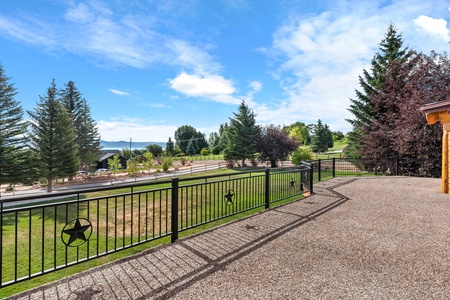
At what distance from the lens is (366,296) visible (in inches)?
85.4

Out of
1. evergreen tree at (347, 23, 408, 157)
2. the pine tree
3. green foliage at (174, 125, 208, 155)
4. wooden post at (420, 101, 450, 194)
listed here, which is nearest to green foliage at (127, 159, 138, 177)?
the pine tree

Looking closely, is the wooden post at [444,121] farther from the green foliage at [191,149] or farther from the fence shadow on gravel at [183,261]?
the green foliage at [191,149]

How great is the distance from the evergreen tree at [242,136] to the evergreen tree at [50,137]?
17.5 m

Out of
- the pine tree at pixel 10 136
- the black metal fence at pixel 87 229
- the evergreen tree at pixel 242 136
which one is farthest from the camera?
the evergreen tree at pixel 242 136

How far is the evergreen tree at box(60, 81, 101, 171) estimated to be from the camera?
3062 centimetres

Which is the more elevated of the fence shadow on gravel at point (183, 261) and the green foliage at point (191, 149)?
the green foliage at point (191, 149)

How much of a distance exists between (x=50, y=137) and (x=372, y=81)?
90.3ft

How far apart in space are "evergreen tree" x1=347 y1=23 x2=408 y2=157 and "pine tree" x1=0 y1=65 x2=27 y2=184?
26.5 metres

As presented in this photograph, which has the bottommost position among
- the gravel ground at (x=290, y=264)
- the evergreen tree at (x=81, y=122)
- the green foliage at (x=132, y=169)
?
the green foliage at (x=132, y=169)

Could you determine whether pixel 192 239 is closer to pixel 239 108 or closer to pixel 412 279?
pixel 412 279

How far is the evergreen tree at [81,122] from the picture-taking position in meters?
30.6

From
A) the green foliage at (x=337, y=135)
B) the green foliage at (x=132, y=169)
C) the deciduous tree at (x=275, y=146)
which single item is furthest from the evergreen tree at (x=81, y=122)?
the green foliage at (x=337, y=135)

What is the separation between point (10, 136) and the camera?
1780 centimetres

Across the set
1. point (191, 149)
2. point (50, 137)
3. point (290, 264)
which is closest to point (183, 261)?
point (290, 264)
